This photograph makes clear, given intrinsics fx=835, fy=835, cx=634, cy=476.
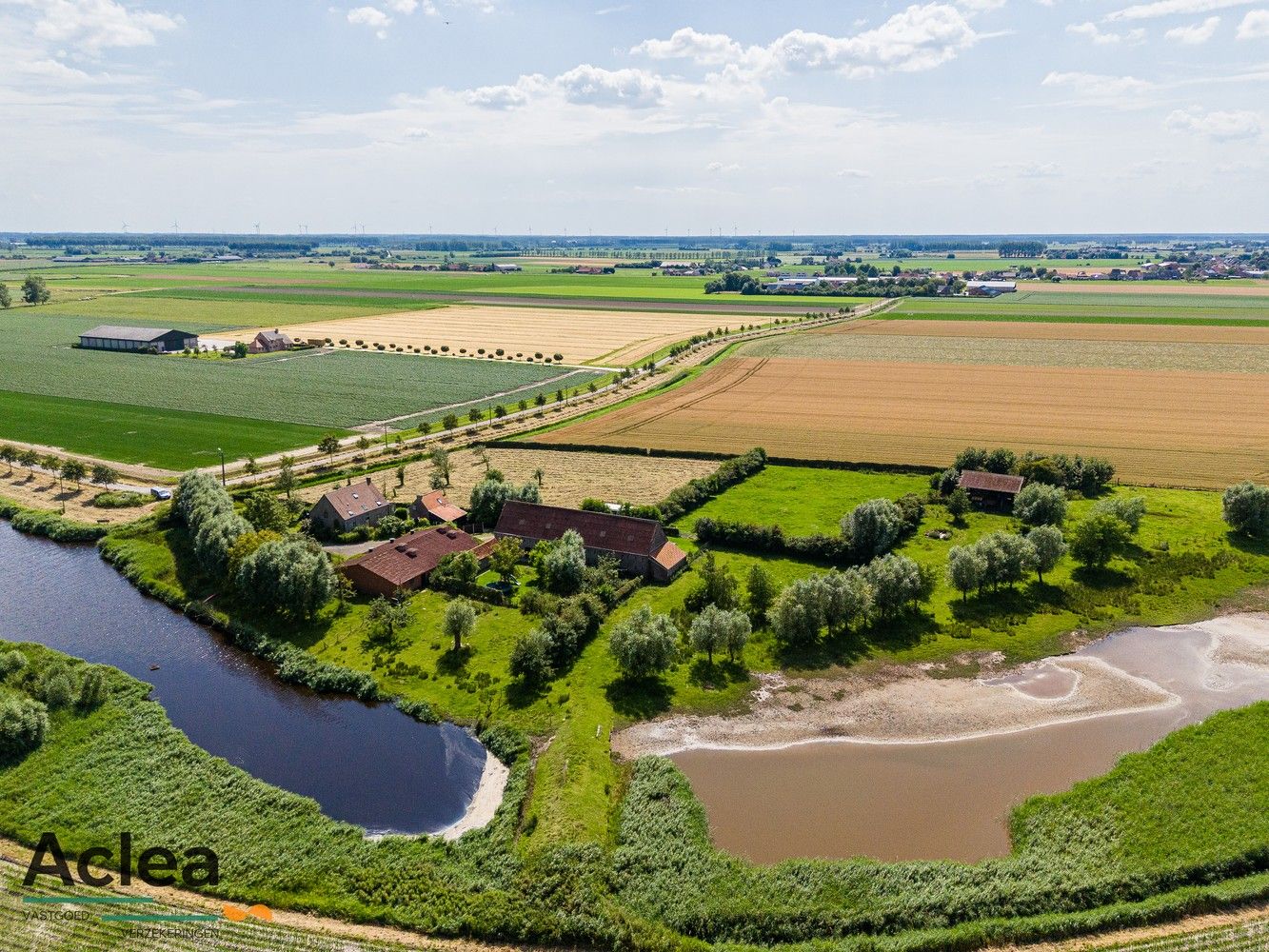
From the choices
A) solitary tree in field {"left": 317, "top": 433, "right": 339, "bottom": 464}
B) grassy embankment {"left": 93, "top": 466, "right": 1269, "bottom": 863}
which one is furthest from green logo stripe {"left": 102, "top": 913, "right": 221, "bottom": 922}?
solitary tree in field {"left": 317, "top": 433, "right": 339, "bottom": 464}

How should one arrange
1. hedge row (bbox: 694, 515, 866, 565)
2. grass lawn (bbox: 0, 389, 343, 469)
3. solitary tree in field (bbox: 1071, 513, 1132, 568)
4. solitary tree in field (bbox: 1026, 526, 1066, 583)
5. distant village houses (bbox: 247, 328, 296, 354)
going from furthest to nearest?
distant village houses (bbox: 247, 328, 296, 354), grass lawn (bbox: 0, 389, 343, 469), hedge row (bbox: 694, 515, 866, 565), solitary tree in field (bbox: 1071, 513, 1132, 568), solitary tree in field (bbox: 1026, 526, 1066, 583)

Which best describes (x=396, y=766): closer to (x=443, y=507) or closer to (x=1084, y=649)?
(x=443, y=507)

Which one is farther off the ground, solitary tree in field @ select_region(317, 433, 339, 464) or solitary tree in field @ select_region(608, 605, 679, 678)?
solitary tree in field @ select_region(317, 433, 339, 464)

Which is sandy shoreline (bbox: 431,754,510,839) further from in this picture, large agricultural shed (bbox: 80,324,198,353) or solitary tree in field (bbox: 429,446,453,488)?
large agricultural shed (bbox: 80,324,198,353)

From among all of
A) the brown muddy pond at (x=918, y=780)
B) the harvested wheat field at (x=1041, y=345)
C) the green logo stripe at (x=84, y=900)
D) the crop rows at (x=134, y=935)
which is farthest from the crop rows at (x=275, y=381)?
the brown muddy pond at (x=918, y=780)

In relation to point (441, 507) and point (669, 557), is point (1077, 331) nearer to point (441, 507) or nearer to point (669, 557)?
A: point (669, 557)

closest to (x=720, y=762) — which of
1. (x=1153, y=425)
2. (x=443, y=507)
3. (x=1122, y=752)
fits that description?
(x=1122, y=752)
